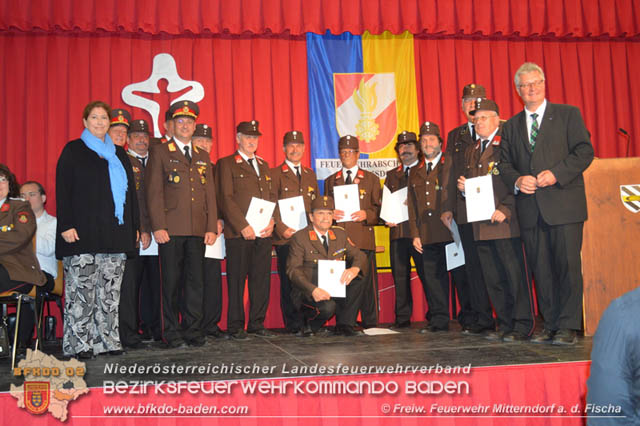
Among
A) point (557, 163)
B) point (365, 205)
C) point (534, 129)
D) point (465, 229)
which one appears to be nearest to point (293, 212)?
point (365, 205)

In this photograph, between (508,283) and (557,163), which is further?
(508,283)

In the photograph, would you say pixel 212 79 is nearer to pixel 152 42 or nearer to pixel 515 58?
pixel 152 42

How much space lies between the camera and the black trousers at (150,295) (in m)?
5.04

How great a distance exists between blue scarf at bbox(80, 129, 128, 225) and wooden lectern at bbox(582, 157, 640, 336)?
351cm

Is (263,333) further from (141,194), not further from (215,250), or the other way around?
(141,194)

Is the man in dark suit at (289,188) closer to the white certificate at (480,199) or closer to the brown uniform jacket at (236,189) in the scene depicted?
the brown uniform jacket at (236,189)

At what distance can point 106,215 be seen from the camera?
3.99 m

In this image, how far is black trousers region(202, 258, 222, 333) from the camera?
505cm

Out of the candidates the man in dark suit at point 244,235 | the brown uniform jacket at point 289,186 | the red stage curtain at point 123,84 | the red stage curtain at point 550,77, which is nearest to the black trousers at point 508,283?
the brown uniform jacket at point 289,186

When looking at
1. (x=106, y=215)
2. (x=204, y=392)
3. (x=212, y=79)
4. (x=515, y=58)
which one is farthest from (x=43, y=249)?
(x=515, y=58)

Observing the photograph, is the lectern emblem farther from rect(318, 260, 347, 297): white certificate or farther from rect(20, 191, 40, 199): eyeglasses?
rect(20, 191, 40, 199): eyeglasses

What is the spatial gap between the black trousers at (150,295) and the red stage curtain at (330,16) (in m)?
3.06

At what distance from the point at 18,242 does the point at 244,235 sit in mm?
1810

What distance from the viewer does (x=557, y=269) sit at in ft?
13.0
